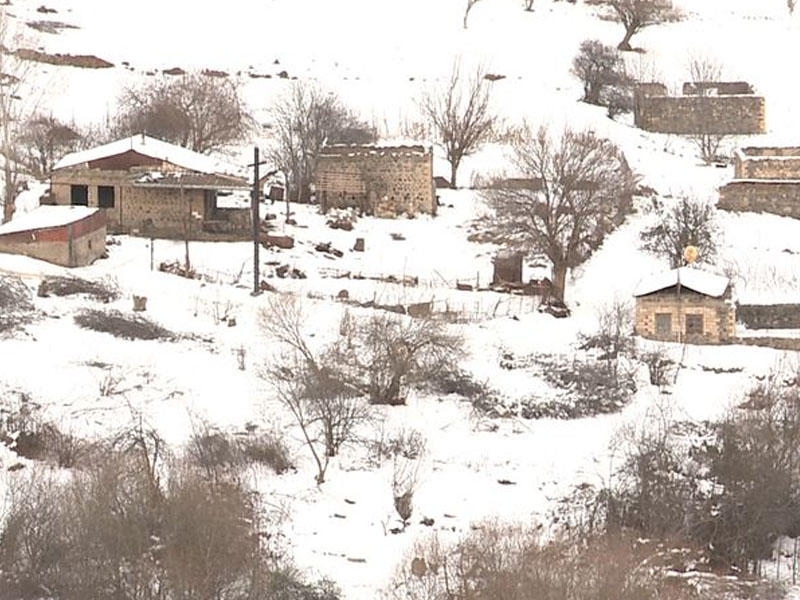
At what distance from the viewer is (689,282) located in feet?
88.9

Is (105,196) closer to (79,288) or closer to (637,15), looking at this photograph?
(79,288)

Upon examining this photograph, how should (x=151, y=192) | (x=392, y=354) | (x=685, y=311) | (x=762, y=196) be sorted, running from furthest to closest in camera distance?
(x=762, y=196), (x=151, y=192), (x=685, y=311), (x=392, y=354)

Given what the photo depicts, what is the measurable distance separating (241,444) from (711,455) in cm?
811

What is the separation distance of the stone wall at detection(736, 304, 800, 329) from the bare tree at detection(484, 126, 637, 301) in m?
4.22

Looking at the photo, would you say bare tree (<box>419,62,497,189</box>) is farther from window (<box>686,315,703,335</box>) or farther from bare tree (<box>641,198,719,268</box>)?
window (<box>686,315,703,335</box>)

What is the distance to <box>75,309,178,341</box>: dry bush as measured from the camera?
25469 mm

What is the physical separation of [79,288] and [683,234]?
49.9 feet

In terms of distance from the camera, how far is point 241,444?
21.7 meters

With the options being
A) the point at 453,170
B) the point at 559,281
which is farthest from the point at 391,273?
the point at 453,170

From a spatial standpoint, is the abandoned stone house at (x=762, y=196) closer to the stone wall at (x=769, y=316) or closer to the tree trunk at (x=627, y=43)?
the stone wall at (x=769, y=316)

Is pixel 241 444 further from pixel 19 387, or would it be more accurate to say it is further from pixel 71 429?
pixel 19 387

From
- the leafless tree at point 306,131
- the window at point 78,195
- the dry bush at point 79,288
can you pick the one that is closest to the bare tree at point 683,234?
the leafless tree at point 306,131

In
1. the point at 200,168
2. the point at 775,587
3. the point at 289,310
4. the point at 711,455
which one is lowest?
the point at 775,587

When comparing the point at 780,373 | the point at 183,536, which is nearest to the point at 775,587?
the point at 780,373
